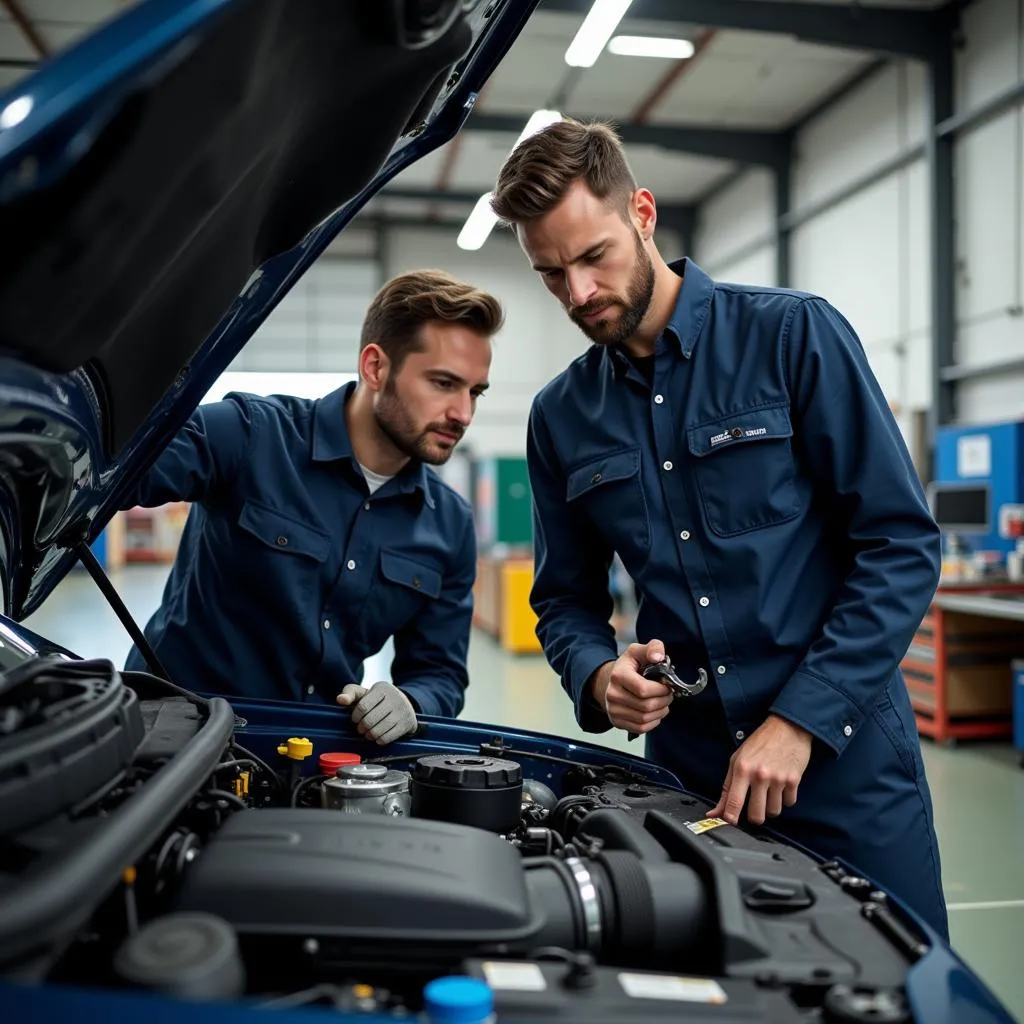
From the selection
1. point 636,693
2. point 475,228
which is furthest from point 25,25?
point 636,693

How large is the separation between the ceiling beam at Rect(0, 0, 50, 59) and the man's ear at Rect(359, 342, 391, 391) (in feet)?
19.0

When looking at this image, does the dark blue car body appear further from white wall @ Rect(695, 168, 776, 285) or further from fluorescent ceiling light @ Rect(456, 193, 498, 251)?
white wall @ Rect(695, 168, 776, 285)

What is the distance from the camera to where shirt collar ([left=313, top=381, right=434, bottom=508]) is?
1.90 metres

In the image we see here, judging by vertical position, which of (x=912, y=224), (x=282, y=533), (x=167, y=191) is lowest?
(x=282, y=533)

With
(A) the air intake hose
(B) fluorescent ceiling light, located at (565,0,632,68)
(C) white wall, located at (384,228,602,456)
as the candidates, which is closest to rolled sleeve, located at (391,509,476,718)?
(A) the air intake hose

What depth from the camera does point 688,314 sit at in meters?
1.49

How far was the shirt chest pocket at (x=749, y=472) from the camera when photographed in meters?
1.39

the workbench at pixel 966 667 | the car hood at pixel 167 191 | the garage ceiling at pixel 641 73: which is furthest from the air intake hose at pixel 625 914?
the garage ceiling at pixel 641 73

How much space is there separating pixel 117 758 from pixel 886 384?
24.7 feet

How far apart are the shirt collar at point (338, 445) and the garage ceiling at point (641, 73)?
5.01m

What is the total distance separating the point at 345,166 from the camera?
1.16m

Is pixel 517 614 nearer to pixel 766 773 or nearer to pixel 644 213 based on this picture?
pixel 644 213

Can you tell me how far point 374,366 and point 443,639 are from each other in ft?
1.89

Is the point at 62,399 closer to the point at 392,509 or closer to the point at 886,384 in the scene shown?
the point at 392,509
